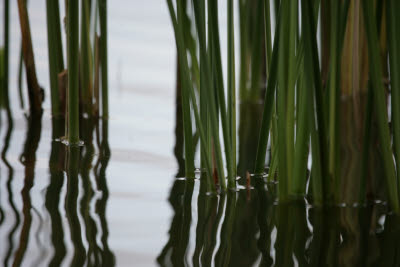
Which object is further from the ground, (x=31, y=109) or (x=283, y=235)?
(x=31, y=109)

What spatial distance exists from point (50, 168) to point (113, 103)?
67cm

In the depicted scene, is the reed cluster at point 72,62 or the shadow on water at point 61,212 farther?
the reed cluster at point 72,62

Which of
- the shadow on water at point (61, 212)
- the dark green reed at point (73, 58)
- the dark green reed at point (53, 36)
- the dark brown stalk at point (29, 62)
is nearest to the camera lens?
the shadow on water at point (61, 212)

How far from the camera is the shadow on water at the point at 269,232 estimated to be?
73 cm

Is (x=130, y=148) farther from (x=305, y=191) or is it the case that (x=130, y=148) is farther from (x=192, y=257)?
(x=192, y=257)

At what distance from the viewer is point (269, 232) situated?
32.1 inches

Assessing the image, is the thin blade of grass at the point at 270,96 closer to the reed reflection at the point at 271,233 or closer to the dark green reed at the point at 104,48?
the reed reflection at the point at 271,233

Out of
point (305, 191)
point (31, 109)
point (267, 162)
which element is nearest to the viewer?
point (305, 191)

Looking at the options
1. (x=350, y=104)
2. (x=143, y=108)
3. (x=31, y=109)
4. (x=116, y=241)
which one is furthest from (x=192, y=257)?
(x=350, y=104)

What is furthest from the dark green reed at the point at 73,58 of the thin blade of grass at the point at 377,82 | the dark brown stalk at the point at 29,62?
the thin blade of grass at the point at 377,82

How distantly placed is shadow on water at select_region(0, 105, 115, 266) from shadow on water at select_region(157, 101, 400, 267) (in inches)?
3.7

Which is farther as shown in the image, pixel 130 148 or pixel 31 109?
pixel 31 109

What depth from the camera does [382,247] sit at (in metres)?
0.78

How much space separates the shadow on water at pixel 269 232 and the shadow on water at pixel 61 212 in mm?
94
